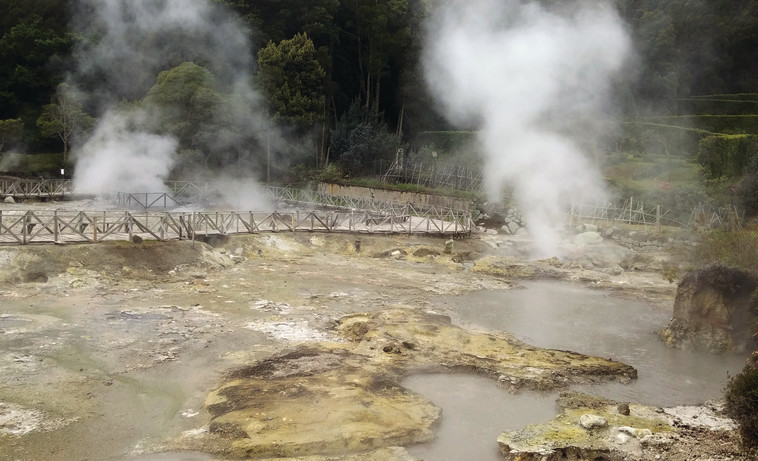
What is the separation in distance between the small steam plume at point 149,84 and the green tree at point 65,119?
3.09 feet

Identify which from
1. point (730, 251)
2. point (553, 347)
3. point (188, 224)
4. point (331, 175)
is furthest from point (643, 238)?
point (331, 175)

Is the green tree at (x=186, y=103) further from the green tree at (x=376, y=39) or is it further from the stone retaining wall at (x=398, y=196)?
the green tree at (x=376, y=39)

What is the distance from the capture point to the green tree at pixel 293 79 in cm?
3547

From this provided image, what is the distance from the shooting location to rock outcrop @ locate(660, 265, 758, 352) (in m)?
12.6

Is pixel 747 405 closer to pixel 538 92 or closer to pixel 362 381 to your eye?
pixel 362 381

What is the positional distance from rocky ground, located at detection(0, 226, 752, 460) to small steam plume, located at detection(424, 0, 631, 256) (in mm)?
7593

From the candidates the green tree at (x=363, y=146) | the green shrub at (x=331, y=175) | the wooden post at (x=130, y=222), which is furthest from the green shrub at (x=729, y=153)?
the wooden post at (x=130, y=222)

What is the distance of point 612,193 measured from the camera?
1101 inches

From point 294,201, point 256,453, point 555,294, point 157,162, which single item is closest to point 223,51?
point 157,162

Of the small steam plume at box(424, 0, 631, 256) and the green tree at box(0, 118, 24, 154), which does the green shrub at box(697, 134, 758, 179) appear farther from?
the green tree at box(0, 118, 24, 154)

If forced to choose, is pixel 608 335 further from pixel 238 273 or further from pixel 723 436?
pixel 238 273

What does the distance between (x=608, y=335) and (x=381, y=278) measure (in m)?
6.79

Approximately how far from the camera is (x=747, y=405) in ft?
24.2

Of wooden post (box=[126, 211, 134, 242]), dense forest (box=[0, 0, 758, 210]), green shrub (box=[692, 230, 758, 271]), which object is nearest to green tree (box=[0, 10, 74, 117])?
dense forest (box=[0, 0, 758, 210])
